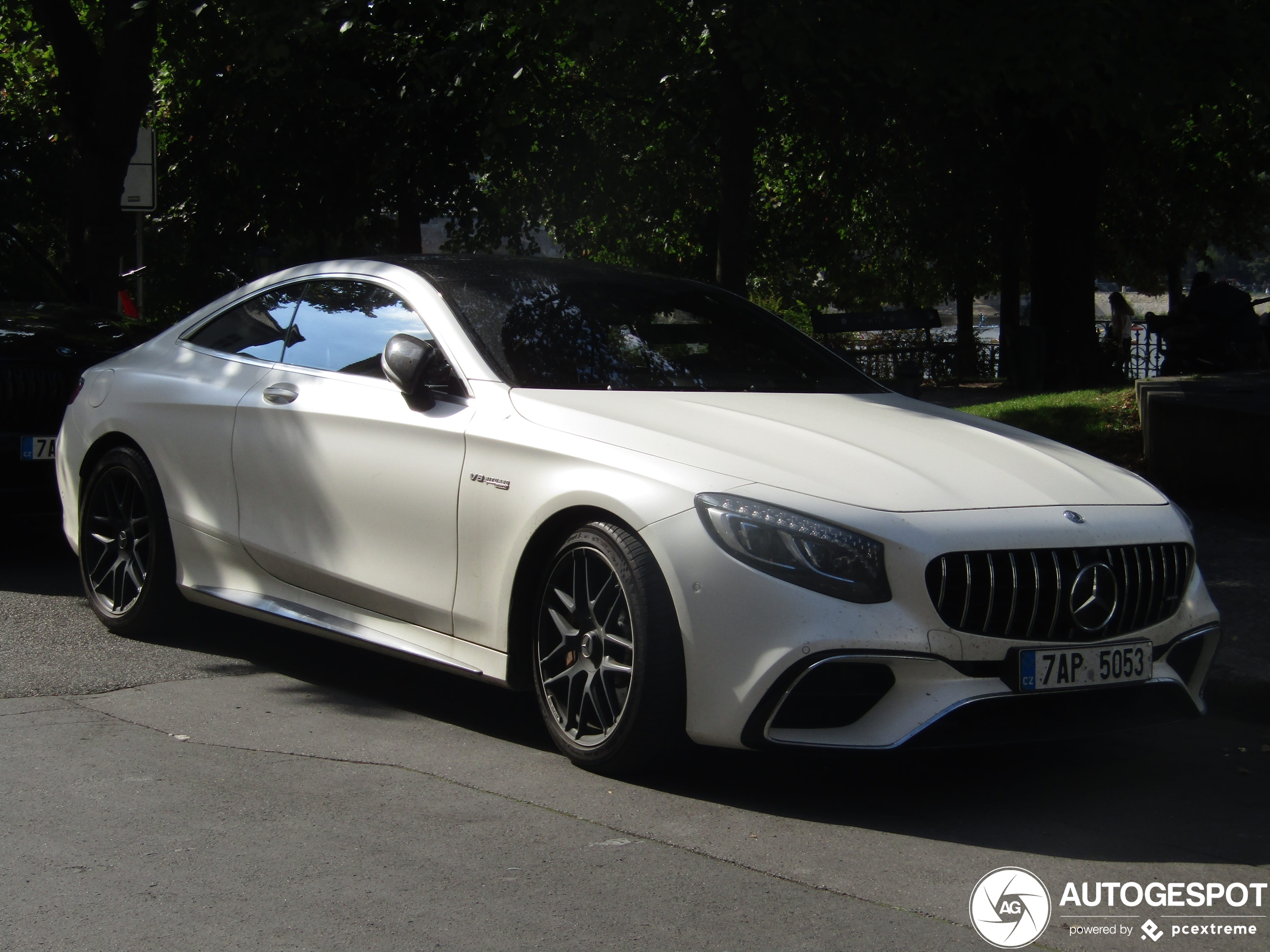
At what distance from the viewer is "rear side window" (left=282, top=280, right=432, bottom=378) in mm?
5395

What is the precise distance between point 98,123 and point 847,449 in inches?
452

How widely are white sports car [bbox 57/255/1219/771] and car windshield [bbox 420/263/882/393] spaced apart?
0.01 m

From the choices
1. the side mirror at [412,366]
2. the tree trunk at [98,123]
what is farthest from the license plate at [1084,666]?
the tree trunk at [98,123]

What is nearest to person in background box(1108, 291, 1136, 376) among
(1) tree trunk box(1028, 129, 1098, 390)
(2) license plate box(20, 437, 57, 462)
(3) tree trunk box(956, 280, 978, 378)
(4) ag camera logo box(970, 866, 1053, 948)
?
(3) tree trunk box(956, 280, 978, 378)

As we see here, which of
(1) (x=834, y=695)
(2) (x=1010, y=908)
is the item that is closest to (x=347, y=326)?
(1) (x=834, y=695)

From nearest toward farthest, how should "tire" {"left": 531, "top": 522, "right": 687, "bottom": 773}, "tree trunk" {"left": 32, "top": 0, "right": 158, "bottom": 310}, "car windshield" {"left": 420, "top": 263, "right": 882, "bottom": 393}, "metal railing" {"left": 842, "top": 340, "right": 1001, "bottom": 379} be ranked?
1. "tire" {"left": 531, "top": 522, "right": 687, "bottom": 773}
2. "car windshield" {"left": 420, "top": 263, "right": 882, "bottom": 393}
3. "tree trunk" {"left": 32, "top": 0, "right": 158, "bottom": 310}
4. "metal railing" {"left": 842, "top": 340, "right": 1001, "bottom": 379}

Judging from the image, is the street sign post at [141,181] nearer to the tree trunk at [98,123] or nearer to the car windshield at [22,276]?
the tree trunk at [98,123]

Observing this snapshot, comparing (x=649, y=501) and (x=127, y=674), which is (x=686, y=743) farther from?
(x=127, y=674)

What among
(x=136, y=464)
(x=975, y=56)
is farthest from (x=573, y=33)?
(x=136, y=464)

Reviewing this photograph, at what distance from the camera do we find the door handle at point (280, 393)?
557 centimetres

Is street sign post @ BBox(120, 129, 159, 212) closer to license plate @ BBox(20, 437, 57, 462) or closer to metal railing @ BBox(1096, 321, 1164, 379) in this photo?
license plate @ BBox(20, 437, 57, 462)

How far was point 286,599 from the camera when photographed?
5.59 metres

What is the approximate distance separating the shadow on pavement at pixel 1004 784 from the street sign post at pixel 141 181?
11.4 meters

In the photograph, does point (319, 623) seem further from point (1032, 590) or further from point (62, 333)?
point (62, 333)
